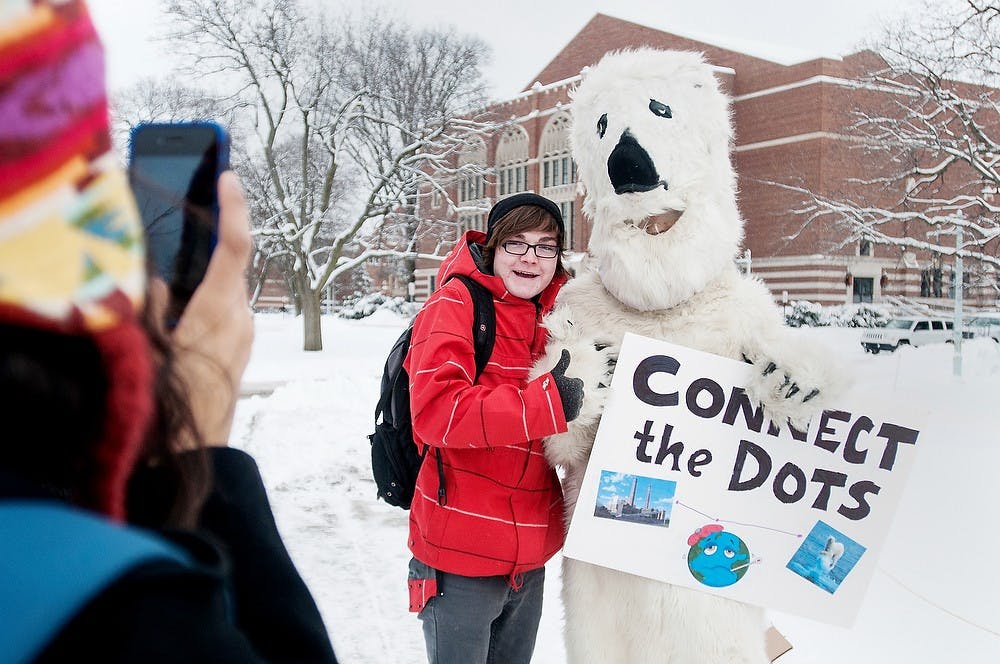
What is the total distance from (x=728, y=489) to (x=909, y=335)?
24135 millimetres

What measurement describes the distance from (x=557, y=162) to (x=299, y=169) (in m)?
16.8

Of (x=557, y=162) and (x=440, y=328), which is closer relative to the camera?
(x=440, y=328)

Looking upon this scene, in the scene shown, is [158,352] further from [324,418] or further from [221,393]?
[324,418]

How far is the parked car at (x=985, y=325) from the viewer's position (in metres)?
21.8

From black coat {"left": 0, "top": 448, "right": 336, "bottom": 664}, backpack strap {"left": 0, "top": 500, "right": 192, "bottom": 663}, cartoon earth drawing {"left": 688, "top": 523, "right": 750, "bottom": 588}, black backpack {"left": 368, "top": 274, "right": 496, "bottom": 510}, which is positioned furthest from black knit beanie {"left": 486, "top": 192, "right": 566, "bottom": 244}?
backpack strap {"left": 0, "top": 500, "right": 192, "bottom": 663}

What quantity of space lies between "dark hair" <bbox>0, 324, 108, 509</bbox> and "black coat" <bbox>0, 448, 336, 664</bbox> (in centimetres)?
4

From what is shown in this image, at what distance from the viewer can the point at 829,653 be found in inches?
130

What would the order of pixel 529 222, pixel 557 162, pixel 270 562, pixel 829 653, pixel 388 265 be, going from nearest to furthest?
pixel 270 562 → pixel 529 222 → pixel 829 653 → pixel 557 162 → pixel 388 265

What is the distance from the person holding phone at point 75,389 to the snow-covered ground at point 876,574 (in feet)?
6.46

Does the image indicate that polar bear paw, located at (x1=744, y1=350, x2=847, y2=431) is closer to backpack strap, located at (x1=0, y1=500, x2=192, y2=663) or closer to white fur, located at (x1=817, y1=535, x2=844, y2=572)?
white fur, located at (x1=817, y1=535, x2=844, y2=572)

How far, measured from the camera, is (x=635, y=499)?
211cm

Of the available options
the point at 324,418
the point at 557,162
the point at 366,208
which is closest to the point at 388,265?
the point at 557,162

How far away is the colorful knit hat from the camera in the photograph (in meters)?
0.46

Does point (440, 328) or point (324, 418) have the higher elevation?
point (440, 328)
